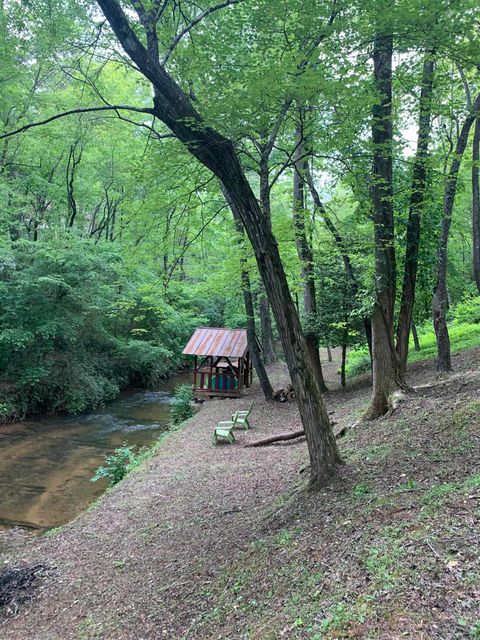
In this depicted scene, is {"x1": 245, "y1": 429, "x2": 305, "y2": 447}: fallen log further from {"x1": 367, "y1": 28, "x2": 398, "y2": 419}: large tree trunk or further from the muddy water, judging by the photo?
the muddy water

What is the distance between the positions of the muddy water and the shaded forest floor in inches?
66.7

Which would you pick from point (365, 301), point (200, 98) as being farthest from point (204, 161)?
point (365, 301)

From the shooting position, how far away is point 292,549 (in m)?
3.89

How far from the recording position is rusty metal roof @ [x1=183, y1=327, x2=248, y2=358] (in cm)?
1638

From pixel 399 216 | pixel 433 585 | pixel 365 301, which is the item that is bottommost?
pixel 433 585

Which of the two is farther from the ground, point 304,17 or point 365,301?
point 304,17

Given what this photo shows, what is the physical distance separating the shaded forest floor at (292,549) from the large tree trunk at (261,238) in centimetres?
62

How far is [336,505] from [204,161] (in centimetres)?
410

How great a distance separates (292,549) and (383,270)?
16.0 ft

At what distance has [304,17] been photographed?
4941 mm

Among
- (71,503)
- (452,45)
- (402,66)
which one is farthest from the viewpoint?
(71,503)

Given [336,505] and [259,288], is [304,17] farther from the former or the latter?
[259,288]

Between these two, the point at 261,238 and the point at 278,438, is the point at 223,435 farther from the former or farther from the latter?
the point at 261,238

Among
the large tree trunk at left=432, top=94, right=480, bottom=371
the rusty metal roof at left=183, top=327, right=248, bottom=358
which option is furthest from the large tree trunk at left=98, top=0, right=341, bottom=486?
the rusty metal roof at left=183, top=327, right=248, bottom=358
